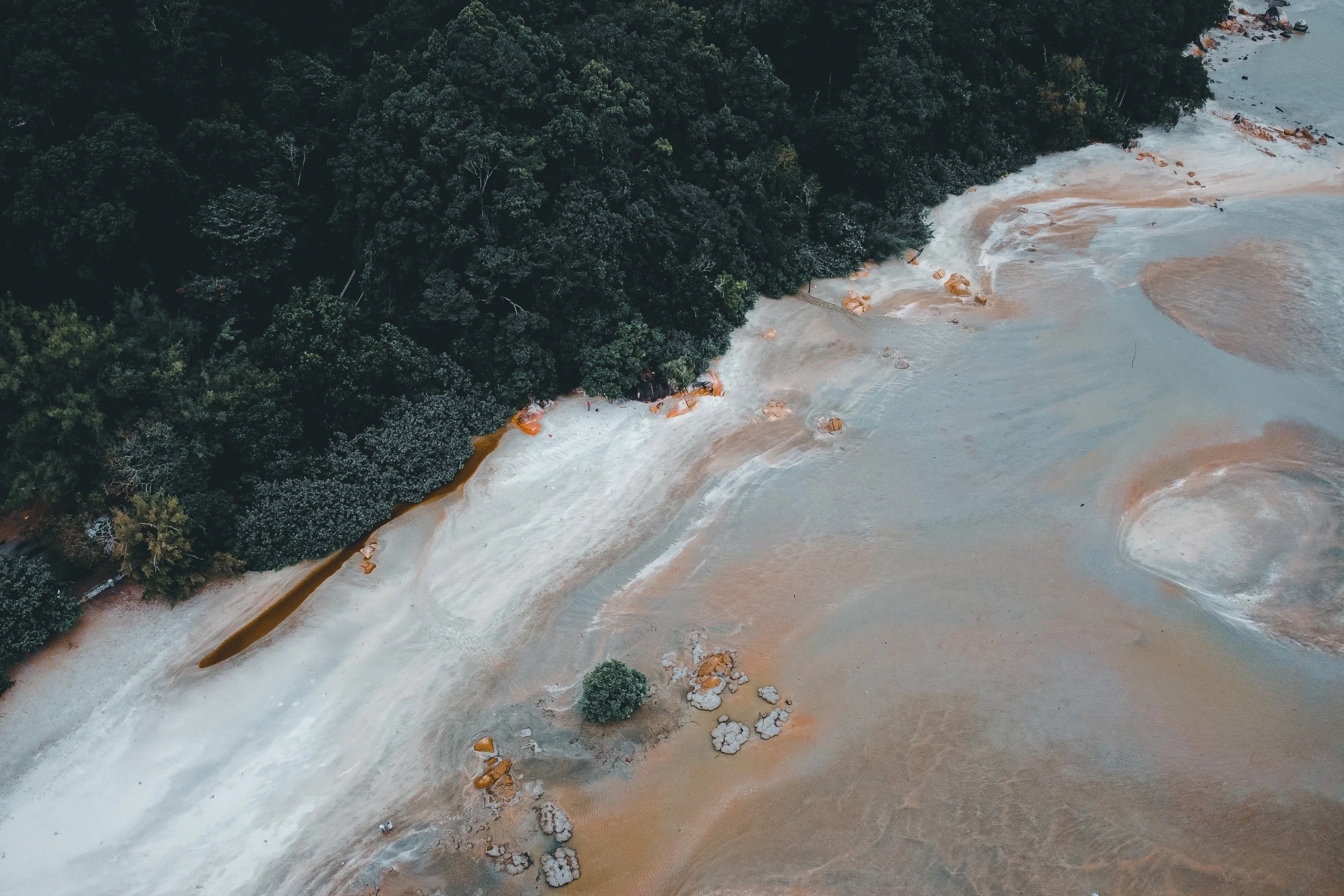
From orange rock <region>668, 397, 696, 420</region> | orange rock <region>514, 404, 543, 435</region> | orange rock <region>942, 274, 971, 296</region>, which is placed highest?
orange rock <region>942, 274, 971, 296</region>

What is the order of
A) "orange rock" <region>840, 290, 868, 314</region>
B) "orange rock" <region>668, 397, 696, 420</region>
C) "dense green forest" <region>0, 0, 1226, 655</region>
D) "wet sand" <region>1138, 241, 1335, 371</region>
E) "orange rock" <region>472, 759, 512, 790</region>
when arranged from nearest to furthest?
"orange rock" <region>472, 759, 512, 790</region> → "dense green forest" <region>0, 0, 1226, 655</region> → "orange rock" <region>668, 397, 696, 420</region> → "wet sand" <region>1138, 241, 1335, 371</region> → "orange rock" <region>840, 290, 868, 314</region>

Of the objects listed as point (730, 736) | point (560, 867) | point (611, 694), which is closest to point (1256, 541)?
point (730, 736)

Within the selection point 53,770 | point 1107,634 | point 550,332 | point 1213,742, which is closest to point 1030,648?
point 1107,634

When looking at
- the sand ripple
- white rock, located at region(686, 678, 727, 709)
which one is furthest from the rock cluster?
the sand ripple

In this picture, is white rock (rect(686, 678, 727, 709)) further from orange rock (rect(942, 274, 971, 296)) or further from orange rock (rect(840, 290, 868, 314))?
orange rock (rect(942, 274, 971, 296))

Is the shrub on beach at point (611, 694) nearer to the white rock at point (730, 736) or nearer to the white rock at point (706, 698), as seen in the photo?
the white rock at point (706, 698)

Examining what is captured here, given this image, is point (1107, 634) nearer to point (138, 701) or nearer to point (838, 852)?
point (838, 852)
